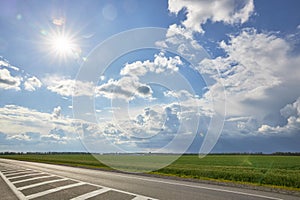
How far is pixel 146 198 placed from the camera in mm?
8594

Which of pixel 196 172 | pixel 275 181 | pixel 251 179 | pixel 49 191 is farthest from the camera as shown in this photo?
pixel 196 172

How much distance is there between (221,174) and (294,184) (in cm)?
581

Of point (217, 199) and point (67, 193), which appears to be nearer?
point (217, 199)

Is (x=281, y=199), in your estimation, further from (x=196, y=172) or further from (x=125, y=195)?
(x=196, y=172)

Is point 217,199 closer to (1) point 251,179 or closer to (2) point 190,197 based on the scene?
(2) point 190,197

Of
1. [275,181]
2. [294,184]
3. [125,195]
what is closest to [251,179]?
[275,181]

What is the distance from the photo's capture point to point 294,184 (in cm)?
1550

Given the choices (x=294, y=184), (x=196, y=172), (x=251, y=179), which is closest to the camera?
(x=294, y=184)

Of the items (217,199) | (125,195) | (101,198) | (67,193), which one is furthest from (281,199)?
(67,193)

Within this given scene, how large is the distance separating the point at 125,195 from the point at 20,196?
3.22 meters

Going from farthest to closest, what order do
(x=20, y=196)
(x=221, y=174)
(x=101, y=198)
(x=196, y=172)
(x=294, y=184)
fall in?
1. (x=196, y=172)
2. (x=221, y=174)
3. (x=294, y=184)
4. (x=20, y=196)
5. (x=101, y=198)

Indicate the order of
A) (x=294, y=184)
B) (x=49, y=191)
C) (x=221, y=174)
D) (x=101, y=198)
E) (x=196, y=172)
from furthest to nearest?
(x=196, y=172) → (x=221, y=174) → (x=294, y=184) → (x=49, y=191) → (x=101, y=198)

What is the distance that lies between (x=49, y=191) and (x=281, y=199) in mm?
7430

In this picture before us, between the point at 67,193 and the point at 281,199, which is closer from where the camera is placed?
the point at 281,199
